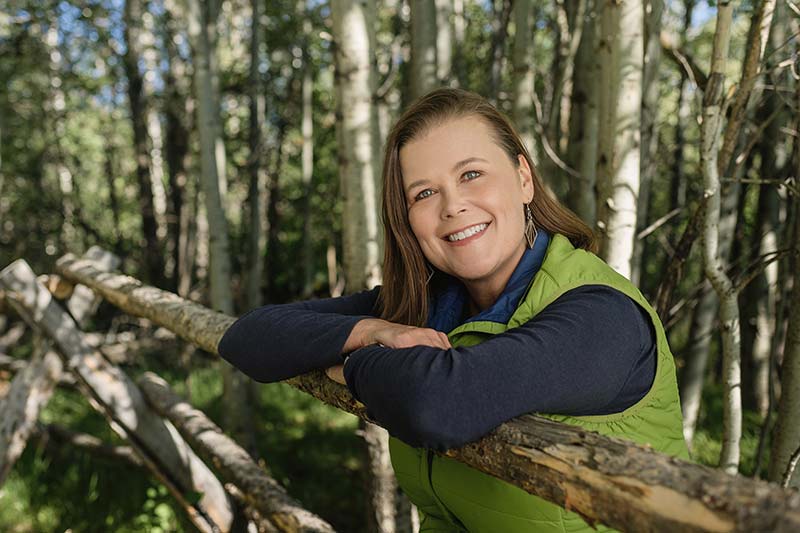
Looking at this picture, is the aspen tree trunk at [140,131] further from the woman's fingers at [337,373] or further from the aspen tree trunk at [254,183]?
the woman's fingers at [337,373]

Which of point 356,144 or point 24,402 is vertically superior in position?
point 356,144

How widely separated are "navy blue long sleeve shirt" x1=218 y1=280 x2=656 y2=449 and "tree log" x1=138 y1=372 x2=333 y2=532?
4.91 feet

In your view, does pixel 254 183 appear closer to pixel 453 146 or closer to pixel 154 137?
pixel 453 146

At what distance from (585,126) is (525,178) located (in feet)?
6.08

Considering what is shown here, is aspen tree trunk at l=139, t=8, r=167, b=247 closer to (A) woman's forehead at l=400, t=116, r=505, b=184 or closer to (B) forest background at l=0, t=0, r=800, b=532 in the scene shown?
(B) forest background at l=0, t=0, r=800, b=532

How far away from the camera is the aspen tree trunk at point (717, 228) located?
78.2 inches

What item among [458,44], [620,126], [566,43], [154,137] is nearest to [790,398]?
[620,126]

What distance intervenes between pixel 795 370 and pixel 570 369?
4.50ft

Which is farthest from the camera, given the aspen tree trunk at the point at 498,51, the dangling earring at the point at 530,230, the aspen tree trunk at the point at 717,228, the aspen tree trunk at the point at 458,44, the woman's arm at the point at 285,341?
the aspen tree trunk at the point at 458,44

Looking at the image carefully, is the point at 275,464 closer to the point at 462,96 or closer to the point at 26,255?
the point at 462,96

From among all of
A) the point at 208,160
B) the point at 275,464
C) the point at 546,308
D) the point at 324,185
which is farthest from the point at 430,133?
the point at 324,185

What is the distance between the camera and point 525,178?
1.78m

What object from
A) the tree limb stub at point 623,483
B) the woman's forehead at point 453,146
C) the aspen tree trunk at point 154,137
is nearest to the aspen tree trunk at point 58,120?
the aspen tree trunk at point 154,137

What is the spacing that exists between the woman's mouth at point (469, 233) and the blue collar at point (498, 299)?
0.13 meters
